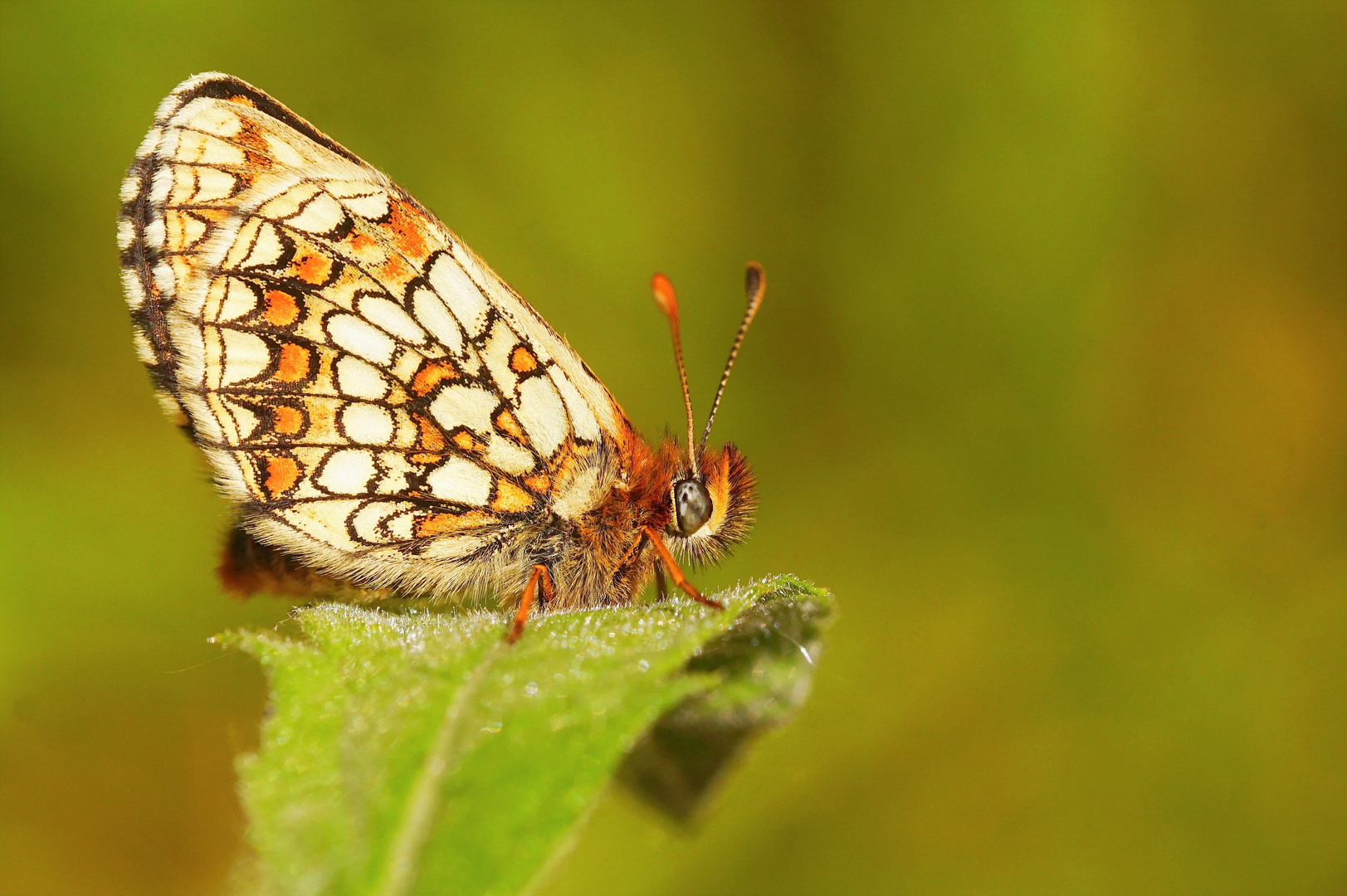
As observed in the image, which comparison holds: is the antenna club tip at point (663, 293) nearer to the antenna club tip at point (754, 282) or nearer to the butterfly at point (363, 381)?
the butterfly at point (363, 381)

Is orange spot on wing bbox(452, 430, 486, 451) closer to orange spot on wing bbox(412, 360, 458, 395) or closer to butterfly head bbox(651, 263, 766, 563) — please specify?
orange spot on wing bbox(412, 360, 458, 395)

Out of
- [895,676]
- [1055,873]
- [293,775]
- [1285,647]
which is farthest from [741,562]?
[293,775]

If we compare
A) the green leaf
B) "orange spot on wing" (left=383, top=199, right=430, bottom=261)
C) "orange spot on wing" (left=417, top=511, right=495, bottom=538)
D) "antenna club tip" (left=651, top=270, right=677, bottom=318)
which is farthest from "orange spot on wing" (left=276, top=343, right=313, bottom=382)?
"antenna club tip" (left=651, top=270, right=677, bottom=318)

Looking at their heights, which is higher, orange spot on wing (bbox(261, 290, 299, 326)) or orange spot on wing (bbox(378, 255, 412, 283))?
orange spot on wing (bbox(378, 255, 412, 283))

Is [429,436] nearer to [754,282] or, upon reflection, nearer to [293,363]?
[293,363]

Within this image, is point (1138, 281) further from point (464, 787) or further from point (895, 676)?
point (464, 787)

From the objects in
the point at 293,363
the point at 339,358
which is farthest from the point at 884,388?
the point at 293,363
